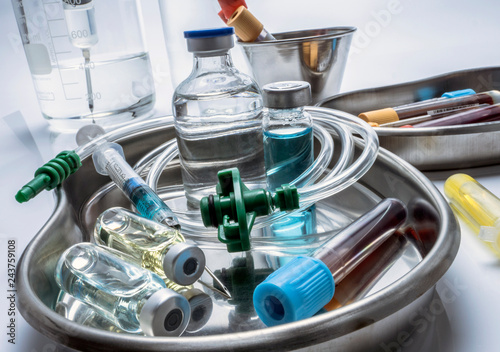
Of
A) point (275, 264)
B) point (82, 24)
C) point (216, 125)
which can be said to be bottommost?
point (275, 264)

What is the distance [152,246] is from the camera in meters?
0.54

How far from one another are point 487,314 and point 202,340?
0.29 m

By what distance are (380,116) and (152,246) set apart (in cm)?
56

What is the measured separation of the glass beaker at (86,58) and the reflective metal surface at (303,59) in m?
0.26

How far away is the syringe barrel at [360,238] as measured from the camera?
1.68ft

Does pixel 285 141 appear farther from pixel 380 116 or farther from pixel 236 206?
pixel 380 116

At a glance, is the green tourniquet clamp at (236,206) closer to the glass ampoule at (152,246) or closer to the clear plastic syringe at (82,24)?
the glass ampoule at (152,246)

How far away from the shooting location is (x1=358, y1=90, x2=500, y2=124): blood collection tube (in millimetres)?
946

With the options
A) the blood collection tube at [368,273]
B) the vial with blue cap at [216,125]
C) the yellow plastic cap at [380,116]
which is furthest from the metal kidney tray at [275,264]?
the yellow plastic cap at [380,116]

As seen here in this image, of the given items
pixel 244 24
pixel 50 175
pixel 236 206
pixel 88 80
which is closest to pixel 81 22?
pixel 88 80

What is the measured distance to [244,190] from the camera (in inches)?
21.4

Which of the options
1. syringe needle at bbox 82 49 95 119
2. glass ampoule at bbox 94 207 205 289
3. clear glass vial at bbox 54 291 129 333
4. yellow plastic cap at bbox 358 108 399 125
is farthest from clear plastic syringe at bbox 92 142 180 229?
yellow plastic cap at bbox 358 108 399 125

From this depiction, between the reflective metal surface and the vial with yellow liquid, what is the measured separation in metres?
0.42

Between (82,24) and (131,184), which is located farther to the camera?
(82,24)
